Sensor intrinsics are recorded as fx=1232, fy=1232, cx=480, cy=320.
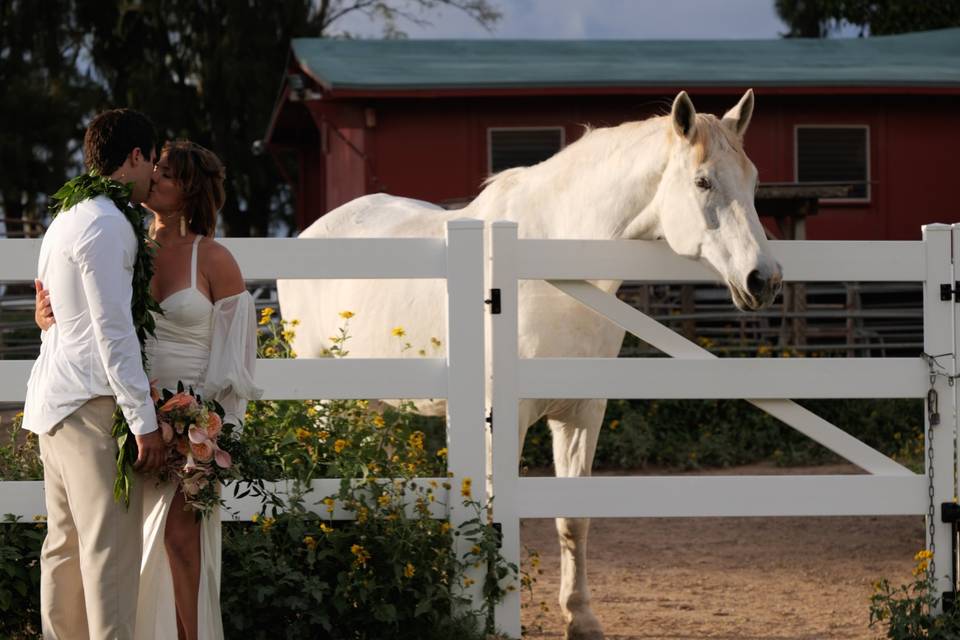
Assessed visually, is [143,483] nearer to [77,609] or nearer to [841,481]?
[77,609]

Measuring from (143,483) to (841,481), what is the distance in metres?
2.52

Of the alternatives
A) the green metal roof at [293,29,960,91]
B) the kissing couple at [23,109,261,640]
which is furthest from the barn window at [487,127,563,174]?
the kissing couple at [23,109,261,640]

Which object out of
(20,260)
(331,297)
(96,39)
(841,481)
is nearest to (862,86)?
(331,297)

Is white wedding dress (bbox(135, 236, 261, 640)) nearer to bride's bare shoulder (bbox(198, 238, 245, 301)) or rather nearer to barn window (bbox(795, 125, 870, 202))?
bride's bare shoulder (bbox(198, 238, 245, 301))

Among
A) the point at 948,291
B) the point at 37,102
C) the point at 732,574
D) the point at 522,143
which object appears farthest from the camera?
→ the point at 37,102

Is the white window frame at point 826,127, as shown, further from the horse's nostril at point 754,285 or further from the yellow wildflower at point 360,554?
the yellow wildflower at point 360,554

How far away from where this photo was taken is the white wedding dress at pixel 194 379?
345cm

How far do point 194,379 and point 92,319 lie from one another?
0.42 m

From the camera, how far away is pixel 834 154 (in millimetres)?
17656

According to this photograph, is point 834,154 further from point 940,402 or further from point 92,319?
point 92,319

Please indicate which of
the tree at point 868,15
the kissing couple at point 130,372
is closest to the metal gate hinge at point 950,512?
the kissing couple at point 130,372

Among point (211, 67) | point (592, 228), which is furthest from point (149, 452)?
point (211, 67)

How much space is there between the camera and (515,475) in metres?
4.40

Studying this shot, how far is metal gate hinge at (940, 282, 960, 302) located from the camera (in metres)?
4.49
